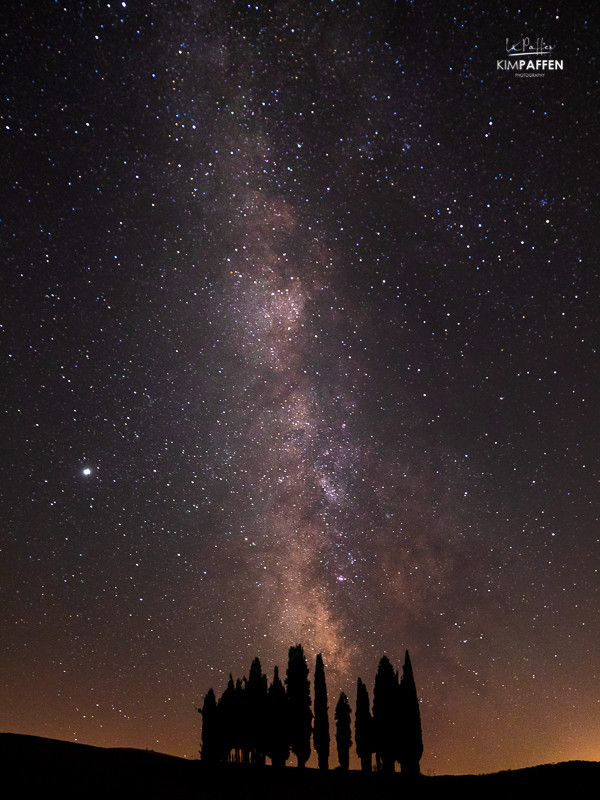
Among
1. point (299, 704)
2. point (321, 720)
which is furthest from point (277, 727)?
point (321, 720)

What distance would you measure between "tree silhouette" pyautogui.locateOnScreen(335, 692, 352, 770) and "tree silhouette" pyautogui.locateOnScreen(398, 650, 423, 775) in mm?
5766

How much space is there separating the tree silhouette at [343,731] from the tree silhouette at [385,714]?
8.23 ft

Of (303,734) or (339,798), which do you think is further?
(303,734)

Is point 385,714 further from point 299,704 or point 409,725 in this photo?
point 299,704

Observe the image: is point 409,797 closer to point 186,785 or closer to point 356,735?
point 186,785

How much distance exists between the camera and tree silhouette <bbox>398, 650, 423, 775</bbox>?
33.7 meters

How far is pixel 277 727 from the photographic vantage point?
120ft

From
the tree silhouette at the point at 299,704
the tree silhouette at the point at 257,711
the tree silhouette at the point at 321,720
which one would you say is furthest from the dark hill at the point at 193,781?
the tree silhouette at the point at 321,720

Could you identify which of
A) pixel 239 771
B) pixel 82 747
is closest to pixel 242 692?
pixel 239 771

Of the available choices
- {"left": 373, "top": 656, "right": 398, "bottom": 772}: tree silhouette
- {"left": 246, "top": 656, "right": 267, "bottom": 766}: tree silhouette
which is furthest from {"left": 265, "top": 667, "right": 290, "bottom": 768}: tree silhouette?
{"left": 373, "top": 656, "right": 398, "bottom": 772}: tree silhouette

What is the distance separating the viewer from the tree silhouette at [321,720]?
37.9 meters

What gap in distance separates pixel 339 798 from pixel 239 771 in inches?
402

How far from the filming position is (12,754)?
24.4 metres

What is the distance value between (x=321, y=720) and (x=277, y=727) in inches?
159
